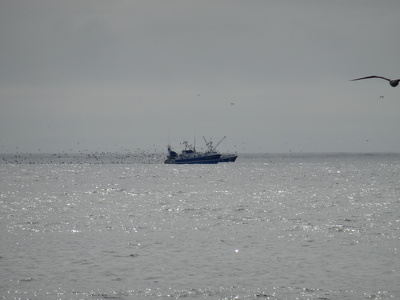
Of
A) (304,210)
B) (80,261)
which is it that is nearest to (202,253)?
(80,261)

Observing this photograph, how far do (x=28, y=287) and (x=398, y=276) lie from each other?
17433 mm

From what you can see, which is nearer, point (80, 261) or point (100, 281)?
point (100, 281)

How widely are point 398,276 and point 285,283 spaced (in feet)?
18.7

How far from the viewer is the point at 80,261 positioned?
35.2 metres

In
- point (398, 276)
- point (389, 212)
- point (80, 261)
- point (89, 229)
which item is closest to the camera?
point (398, 276)

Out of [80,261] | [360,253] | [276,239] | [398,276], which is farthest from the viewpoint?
[276,239]

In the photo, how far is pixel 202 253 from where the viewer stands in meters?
38.5

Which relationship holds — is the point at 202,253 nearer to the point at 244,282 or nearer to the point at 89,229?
the point at 244,282

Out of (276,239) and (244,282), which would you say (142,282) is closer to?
(244,282)

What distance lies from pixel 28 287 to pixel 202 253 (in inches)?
494

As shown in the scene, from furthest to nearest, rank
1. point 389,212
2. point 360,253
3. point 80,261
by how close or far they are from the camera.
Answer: point 389,212 → point 360,253 → point 80,261

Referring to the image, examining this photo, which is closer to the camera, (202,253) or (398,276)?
(398,276)

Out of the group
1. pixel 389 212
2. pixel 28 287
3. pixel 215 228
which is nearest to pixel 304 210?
pixel 389 212

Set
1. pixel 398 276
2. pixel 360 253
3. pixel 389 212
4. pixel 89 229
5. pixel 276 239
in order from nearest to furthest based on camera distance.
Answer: pixel 398 276, pixel 360 253, pixel 276 239, pixel 89 229, pixel 389 212
